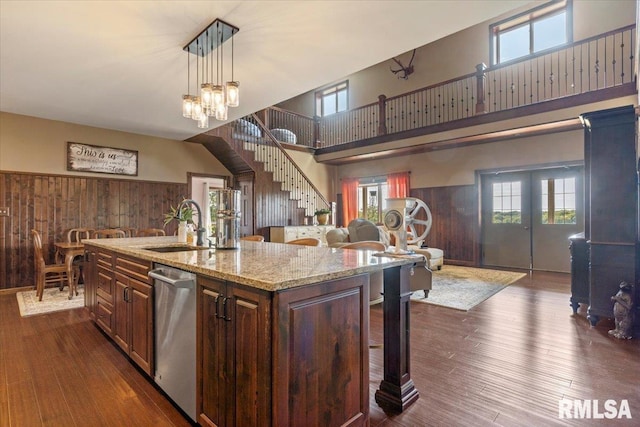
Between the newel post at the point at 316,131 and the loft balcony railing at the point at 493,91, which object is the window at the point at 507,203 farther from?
the newel post at the point at 316,131

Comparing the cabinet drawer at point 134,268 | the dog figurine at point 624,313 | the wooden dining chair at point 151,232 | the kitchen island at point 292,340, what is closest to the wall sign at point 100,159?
the wooden dining chair at point 151,232

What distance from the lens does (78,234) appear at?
545cm

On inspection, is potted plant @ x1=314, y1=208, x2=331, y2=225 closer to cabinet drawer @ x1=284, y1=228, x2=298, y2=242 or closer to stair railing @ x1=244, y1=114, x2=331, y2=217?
stair railing @ x1=244, y1=114, x2=331, y2=217

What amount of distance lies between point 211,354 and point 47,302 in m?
4.12

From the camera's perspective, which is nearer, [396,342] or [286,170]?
[396,342]

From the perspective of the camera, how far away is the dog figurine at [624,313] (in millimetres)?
2967

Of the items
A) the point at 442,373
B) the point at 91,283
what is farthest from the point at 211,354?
the point at 91,283

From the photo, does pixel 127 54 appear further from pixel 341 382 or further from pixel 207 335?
pixel 341 382

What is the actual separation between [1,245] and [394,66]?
9177mm

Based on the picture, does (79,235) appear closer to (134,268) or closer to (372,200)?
(134,268)

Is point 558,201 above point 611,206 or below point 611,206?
above

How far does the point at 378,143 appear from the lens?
7.61 meters

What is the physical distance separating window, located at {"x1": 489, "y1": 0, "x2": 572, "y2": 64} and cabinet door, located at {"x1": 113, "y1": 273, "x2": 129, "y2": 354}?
8.16 meters

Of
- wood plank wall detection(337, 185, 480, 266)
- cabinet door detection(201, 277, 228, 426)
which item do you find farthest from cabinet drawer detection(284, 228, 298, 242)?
cabinet door detection(201, 277, 228, 426)
